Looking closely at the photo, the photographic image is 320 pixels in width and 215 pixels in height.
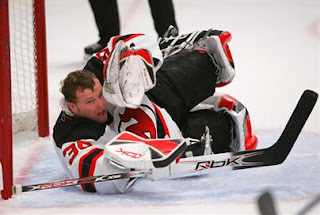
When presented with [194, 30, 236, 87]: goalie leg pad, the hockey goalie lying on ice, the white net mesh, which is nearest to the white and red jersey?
the hockey goalie lying on ice

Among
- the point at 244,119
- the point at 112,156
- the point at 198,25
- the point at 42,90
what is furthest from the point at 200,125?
the point at 198,25

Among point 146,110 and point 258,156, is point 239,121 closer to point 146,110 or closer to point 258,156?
point 258,156

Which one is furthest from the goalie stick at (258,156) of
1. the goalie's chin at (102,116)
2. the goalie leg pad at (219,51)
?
the goalie leg pad at (219,51)

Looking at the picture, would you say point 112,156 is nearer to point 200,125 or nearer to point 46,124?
point 200,125

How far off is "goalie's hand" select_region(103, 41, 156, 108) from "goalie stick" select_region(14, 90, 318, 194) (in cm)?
19

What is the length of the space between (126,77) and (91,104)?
129 mm

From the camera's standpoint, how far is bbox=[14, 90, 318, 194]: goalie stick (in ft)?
6.07

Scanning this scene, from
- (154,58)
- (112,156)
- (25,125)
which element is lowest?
(25,125)

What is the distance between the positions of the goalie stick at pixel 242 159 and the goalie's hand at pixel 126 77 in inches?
7.5

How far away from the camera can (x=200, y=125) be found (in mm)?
2168

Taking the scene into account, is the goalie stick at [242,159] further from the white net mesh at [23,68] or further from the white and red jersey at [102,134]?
the white net mesh at [23,68]

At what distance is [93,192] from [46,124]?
2.21 feet

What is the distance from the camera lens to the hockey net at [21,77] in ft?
5.98

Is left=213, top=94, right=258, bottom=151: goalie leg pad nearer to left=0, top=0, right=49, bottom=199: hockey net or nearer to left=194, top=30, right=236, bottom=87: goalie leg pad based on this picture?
left=194, top=30, right=236, bottom=87: goalie leg pad
